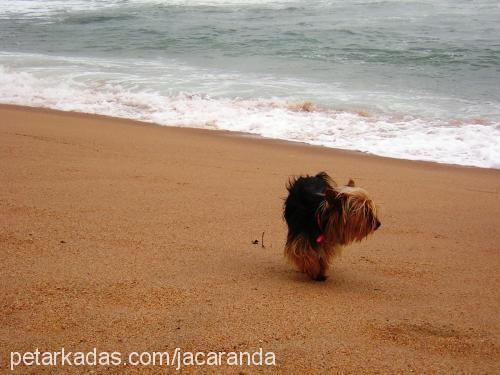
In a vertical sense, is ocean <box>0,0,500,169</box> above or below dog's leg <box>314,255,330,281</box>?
above

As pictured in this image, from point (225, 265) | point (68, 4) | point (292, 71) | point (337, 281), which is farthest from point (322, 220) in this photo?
point (68, 4)

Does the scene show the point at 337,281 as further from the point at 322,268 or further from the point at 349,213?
the point at 349,213

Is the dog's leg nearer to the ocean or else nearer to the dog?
the dog

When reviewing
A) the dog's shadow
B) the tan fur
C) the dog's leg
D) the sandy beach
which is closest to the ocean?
the sandy beach

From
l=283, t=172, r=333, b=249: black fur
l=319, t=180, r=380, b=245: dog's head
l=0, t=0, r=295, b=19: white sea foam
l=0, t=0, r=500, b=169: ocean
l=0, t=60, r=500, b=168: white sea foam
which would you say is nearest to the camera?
l=319, t=180, r=380, b=245: dog's head

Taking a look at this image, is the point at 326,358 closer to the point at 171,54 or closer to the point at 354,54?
the point at 354,54

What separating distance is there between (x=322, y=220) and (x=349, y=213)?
0.21 metres

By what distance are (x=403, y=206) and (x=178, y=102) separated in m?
6.61

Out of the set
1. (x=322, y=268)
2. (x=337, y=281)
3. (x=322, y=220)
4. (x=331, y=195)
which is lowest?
(x=337, y=281)

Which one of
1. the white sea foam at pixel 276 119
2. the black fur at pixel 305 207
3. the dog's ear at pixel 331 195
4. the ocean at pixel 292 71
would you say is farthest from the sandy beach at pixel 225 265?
the ocean at pixel 292 71

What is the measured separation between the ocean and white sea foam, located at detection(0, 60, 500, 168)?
3cm

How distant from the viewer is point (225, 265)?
12.8 ft

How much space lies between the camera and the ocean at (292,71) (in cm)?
955

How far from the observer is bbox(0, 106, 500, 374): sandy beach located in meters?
2.74
